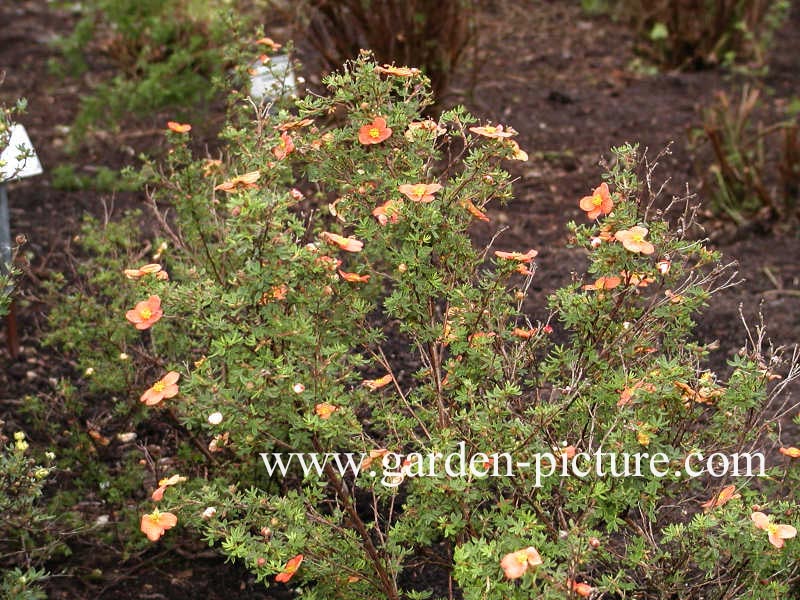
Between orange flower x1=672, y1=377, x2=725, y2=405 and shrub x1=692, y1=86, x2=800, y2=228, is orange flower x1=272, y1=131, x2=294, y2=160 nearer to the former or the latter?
orange flower x1=672, y1=377, x2=725, y2=405

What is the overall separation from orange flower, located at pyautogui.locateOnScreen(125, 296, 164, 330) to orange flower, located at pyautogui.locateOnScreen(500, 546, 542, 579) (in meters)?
0.75

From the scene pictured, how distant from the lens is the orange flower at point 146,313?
196 centimetres

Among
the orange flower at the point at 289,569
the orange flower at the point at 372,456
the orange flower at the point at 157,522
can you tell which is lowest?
the orange flower at the point at 289,569

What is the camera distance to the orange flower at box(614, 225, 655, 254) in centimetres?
192

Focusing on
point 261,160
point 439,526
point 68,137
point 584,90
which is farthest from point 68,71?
point 439,526

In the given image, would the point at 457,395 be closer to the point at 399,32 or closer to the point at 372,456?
the point at 372,456

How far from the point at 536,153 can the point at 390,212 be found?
3.16 meters

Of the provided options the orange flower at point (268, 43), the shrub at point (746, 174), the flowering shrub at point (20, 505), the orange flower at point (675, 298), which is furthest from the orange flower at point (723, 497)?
the shrub at point (746, 174)

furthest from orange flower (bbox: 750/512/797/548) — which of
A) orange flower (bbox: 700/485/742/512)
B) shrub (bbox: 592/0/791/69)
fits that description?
shrub (bbox: 592/0/791/69)

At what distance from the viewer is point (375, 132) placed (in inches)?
83.5

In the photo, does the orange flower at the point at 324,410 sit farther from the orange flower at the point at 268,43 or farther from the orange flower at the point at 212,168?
the orange flower at the point at 268,43

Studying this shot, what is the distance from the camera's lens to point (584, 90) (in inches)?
230

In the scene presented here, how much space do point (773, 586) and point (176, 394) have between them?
109 cm

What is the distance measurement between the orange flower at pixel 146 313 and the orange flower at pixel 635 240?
82cm
